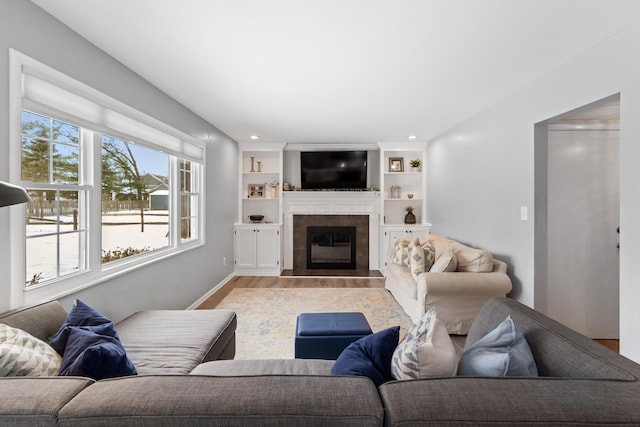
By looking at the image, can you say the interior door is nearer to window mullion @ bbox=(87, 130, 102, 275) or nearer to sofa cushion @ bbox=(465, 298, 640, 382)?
sofa cushion @ bbox=(465, 298, 640, 382)

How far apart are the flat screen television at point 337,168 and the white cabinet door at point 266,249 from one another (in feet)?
4.28

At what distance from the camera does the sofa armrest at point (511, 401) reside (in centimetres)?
82

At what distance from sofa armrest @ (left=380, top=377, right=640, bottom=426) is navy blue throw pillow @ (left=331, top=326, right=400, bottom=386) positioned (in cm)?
24

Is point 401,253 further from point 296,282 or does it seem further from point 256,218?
point 256,218

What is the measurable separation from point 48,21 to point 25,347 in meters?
1.80

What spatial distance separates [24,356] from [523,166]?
12.0ft

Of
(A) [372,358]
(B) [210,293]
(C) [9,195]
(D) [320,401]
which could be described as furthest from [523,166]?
(B) [210,293]

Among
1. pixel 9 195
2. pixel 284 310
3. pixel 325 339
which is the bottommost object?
pixel 284 310

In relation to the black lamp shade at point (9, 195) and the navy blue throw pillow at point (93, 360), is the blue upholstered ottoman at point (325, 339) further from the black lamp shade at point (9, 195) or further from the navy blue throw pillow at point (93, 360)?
the black lamp shade at point (9, 195)

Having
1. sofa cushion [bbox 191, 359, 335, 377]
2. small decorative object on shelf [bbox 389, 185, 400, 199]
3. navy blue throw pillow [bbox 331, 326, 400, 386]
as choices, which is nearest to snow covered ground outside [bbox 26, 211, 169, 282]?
sofa cushion [bbox 191, 359, 335, 377]

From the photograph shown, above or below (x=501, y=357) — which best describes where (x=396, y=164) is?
above

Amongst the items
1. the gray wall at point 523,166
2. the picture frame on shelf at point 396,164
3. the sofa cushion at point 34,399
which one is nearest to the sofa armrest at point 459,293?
the gray wall at point 523,166

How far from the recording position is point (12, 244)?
5.70 ft

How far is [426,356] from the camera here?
1093 mm
